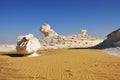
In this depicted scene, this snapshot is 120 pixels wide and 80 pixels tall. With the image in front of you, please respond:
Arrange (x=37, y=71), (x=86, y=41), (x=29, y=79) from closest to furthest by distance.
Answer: (x=29, y=79), (x=37, y=71), (x=86, y=41)

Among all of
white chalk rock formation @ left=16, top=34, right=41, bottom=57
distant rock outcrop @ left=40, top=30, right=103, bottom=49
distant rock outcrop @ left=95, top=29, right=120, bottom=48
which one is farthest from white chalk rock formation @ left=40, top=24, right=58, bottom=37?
white chalk rock formation @ left=16, top=34, right=41, bottom=57

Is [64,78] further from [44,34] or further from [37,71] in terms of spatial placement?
[44,34]

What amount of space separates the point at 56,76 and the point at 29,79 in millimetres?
1478

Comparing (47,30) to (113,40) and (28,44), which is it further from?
(28,44)

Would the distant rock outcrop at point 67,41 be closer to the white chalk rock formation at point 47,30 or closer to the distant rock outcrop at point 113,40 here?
the white chalk rock formation at point 47,30

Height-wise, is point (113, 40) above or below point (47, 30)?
below

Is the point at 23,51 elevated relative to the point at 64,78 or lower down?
elevated

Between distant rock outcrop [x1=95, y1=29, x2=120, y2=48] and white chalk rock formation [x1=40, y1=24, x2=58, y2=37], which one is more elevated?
white chalk rock formation [x1=40, y1=24, x2=58, y2=37]

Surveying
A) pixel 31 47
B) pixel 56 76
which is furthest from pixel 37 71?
pixel 31 47

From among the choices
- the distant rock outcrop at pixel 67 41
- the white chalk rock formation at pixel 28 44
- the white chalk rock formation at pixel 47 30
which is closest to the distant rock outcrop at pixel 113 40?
the distant rock outcrop at pixel 67 41

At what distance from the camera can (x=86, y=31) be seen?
46719 millimetres

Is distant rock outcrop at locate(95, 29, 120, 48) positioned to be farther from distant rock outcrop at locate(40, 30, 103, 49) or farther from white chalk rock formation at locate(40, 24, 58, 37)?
white chalk rock formation at locate(40, 24, 58, 37)

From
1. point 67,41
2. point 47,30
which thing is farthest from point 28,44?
point 47,30

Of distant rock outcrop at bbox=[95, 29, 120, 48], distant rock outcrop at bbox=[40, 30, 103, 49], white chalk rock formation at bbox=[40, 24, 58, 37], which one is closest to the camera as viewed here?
distant rock outcrop at bbox=[95, 29, 120, 48]
